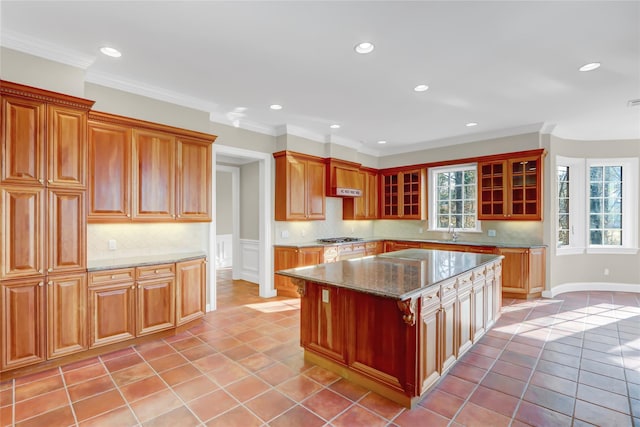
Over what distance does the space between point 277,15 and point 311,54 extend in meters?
0.63

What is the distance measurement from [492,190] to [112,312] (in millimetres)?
5984

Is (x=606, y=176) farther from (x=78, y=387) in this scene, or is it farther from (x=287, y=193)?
(x=78, y=387)

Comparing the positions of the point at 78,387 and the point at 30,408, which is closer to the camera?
the point at 30,408

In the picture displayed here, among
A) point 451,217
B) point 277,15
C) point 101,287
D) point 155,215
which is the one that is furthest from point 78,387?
point 451,217

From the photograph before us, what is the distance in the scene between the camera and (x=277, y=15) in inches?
93.9

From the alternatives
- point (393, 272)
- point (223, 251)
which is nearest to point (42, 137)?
point (393, 272)

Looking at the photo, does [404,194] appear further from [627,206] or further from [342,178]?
[627,206]

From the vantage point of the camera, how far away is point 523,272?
201 inches

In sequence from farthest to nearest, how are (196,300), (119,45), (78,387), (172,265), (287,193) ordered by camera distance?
(287,193), (196,300), (172,265), (119,45), (78,387)

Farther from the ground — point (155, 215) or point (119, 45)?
point (119, 45)

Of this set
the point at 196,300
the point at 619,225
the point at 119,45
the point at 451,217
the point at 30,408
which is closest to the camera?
the point at 30,408

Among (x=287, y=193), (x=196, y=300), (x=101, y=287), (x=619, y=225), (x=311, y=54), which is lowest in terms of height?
(x=196, y=300)

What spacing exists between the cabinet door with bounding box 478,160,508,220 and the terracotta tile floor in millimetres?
2347

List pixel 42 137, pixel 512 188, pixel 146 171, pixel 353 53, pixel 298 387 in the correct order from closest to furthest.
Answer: pixel 298 387
pixel 42 137
pixel 353 53
pixel 146 171
pixel 512 188
